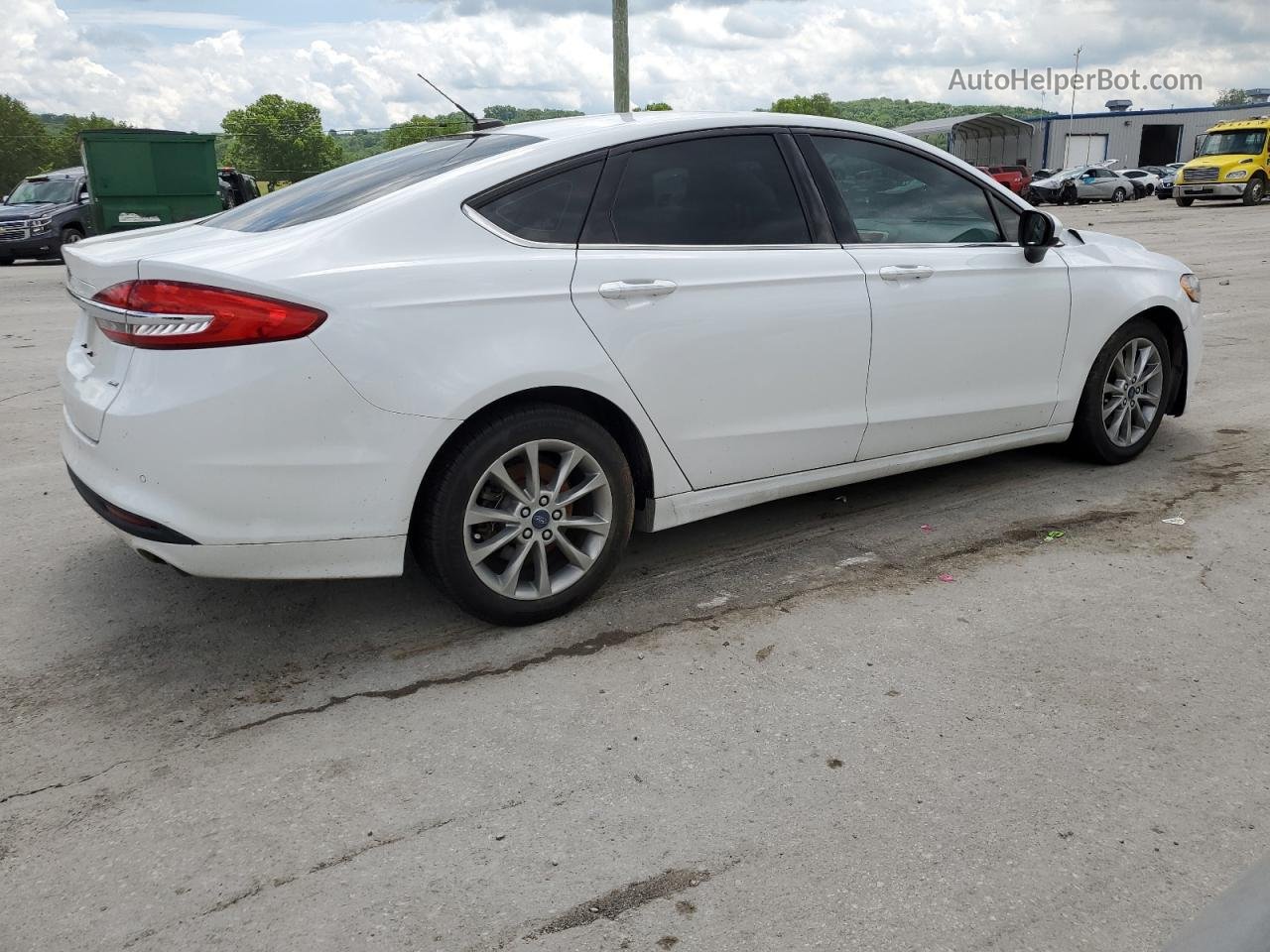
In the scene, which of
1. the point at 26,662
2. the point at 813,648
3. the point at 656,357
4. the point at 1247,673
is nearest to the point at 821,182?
the point at 656,357

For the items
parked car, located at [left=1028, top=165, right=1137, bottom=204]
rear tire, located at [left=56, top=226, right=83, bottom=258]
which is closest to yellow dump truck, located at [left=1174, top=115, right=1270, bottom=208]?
parked car, located at [left=1028, top=165, right=1137, bottom=204]

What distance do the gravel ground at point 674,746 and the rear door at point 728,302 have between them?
53 centimetres

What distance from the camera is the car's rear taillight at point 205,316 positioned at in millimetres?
2984

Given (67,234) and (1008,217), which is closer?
(1008,217)

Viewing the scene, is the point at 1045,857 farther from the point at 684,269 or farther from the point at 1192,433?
the point at 1192,433

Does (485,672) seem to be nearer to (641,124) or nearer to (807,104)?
(641,124)

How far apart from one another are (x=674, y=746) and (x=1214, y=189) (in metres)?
34.3

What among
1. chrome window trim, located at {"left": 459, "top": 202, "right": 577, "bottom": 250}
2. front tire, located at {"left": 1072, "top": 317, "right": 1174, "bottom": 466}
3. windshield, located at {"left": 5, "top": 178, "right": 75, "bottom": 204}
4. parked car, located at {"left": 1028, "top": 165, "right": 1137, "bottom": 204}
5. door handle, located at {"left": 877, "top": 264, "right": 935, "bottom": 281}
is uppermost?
chrome window trim, located at {"left": 459, "top": 202, "right": 577, "bottom": 250}

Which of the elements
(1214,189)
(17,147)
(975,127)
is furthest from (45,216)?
(17,147)

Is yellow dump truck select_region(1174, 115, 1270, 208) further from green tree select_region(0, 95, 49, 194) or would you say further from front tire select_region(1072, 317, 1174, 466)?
green tree select_region(0, 95, 49, 194)

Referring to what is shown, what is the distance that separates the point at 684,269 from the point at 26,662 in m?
2.48

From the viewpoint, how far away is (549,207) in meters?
3.57

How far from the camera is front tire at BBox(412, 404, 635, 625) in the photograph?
335cm

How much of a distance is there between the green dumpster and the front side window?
14.9 meters
